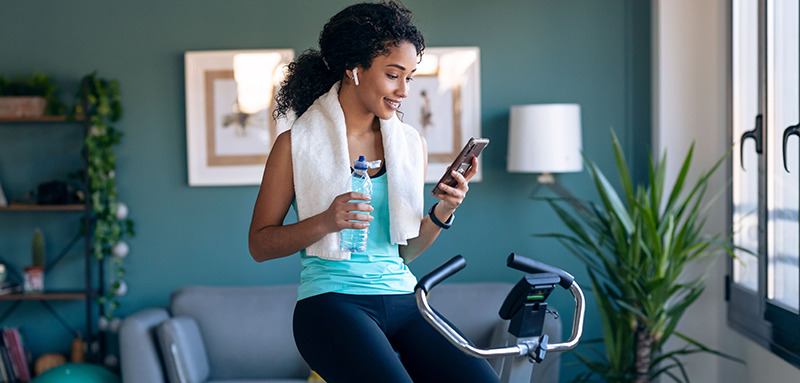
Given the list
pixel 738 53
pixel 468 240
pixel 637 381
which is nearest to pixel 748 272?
pixel 637 381

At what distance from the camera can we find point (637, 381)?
10.1 feet

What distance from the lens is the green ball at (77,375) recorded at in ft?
10.3

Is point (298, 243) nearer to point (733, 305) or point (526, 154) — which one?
point (526, 154)

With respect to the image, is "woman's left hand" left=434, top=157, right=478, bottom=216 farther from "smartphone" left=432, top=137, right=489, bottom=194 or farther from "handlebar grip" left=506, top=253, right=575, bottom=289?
"handlebar grip" left=506, top=253, right=575, bottom=289

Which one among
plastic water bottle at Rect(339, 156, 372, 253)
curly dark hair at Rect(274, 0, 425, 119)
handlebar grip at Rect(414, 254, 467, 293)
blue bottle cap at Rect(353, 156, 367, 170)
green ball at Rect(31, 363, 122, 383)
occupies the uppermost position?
curly dark hair at Rect(274, 0, 425, 119)

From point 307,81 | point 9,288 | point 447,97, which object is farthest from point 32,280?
point 307,81

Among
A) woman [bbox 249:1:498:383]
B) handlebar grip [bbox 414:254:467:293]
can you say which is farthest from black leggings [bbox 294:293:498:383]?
handlebar grip [bbox 414:254:467:293]

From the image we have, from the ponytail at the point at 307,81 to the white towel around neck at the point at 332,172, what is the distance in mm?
78

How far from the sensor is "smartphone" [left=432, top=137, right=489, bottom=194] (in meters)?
1.59

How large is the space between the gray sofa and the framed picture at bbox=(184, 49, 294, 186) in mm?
645

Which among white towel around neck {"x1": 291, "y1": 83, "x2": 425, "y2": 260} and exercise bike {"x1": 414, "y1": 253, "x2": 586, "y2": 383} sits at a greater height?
white towel around neck {"x1": 291, "y1": 83, "x2": 425, "y2": 260}

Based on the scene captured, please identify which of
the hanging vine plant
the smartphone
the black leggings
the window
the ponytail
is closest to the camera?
the black leggings

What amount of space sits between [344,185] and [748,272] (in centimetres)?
220

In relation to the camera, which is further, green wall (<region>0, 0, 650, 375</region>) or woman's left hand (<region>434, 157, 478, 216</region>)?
green wall (<region>0, 0, 650, 375</region>)
